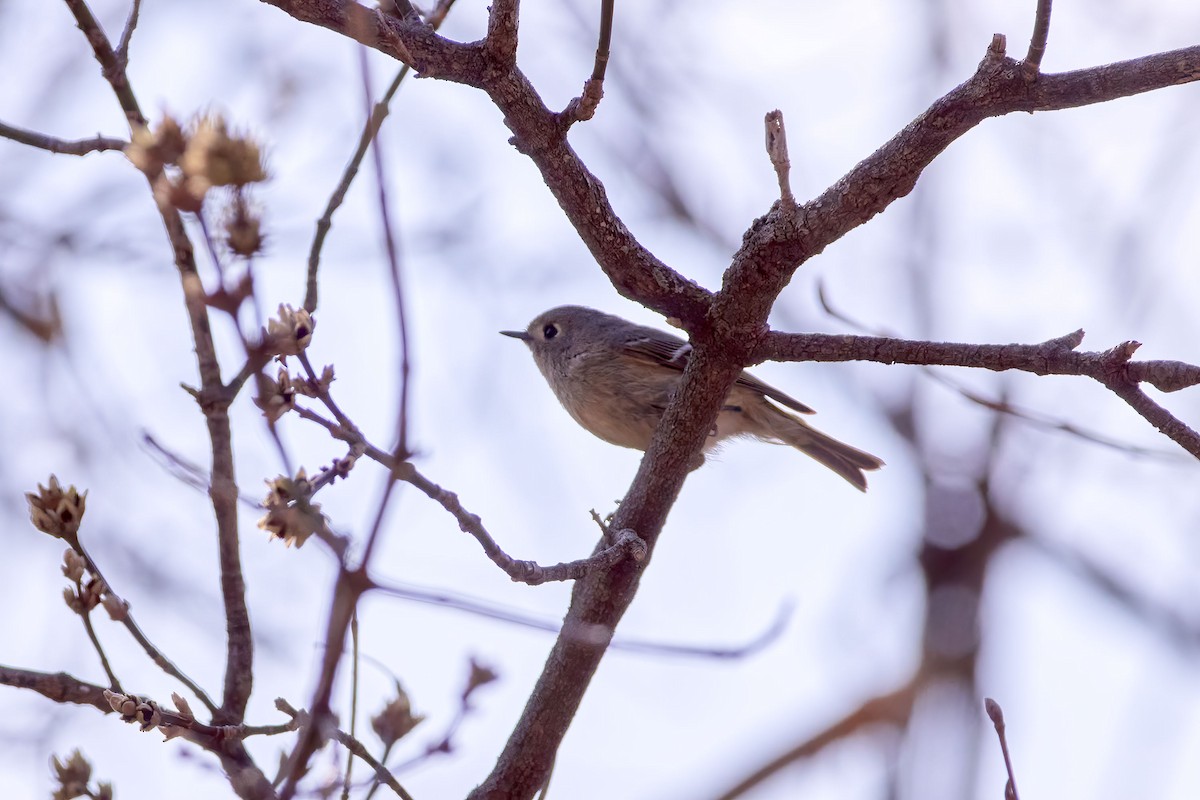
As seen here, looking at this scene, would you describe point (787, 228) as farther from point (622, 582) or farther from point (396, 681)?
point (396, 681)

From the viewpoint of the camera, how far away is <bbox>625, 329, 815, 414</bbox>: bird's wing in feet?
13.7

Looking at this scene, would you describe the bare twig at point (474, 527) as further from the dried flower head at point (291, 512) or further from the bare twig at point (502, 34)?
the bare twig at point (502, 34)

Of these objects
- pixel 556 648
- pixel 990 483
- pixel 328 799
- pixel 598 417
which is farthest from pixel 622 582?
pixel 990 483

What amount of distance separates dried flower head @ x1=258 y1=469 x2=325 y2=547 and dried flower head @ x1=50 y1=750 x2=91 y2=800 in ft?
1.67

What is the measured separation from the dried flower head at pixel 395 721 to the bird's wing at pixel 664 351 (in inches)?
91.6

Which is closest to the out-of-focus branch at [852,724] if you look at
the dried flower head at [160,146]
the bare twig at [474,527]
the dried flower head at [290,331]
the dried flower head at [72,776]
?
the bare twig at [474,527]

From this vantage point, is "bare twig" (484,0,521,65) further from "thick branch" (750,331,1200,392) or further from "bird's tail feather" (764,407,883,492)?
"bird's tail feather" (764,407,883,492)

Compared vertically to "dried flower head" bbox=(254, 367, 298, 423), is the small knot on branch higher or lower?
higher

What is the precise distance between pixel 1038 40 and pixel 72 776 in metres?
1.98

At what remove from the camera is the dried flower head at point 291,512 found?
3.91ft

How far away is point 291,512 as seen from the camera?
1235 mm

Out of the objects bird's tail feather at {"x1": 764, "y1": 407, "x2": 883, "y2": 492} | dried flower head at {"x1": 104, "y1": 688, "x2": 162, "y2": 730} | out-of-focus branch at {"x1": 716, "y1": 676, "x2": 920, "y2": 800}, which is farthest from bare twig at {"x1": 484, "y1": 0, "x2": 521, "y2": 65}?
bird's tail feather at {"x1": 764, "y1": 407, "x2": 883, "y2": 492}

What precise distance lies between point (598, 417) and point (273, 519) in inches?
111

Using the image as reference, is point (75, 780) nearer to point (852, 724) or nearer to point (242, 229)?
point (242, 229)
